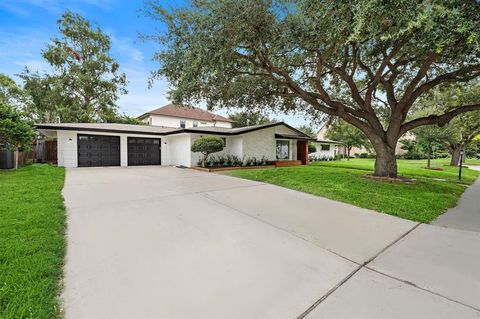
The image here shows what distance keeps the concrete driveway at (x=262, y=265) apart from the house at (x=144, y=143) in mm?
10779

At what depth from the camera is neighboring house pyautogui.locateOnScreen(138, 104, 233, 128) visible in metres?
26.6

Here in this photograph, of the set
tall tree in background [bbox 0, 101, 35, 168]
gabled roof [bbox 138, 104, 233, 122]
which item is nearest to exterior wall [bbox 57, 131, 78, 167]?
tall tree in background [bbox 0, 101, 35, 168]

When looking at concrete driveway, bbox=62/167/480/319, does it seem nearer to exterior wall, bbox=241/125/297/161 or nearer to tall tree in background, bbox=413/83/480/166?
tall tree in background, bbox=413/83/480/166

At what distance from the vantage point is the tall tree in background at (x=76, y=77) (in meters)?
21.3

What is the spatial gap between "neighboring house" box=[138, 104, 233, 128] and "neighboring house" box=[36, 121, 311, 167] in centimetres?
998

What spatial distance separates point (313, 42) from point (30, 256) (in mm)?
7167

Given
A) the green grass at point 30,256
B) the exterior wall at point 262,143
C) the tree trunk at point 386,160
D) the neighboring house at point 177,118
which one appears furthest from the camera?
the neighboring house at point 177,118

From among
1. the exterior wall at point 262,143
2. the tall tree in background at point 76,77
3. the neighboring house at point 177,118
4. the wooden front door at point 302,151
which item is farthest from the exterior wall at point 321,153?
the tall tree in background at point 76,77

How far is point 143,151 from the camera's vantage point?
1593 cm

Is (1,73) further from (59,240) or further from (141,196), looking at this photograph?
(59,240)

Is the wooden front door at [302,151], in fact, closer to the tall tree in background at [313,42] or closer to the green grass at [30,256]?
the tall tree in background at [313,42]

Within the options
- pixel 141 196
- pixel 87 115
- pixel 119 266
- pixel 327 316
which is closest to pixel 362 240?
pixel 327 316

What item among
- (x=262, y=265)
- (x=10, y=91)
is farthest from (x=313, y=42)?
(x=10, y=91)

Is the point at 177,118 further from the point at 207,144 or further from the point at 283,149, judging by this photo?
the point at 207,144
